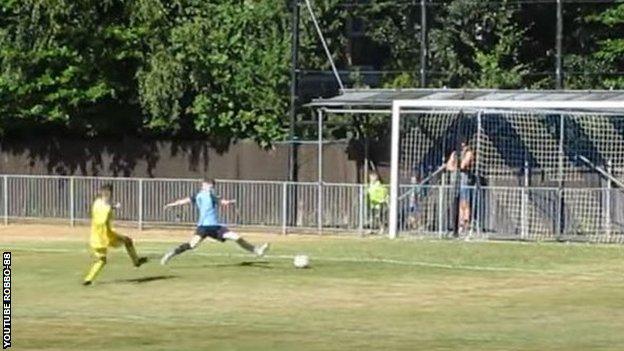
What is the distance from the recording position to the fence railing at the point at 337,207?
126ft

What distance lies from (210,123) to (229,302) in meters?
22.4

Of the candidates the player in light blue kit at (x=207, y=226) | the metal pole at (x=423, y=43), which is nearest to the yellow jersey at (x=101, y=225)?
the player in light blue kit at (x=207, y=226)

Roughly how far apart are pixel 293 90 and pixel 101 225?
60.7 feet

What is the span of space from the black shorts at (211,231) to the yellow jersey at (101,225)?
308 cm

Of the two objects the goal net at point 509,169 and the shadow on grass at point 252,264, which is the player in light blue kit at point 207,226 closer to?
the shadow on grass at point 252,264

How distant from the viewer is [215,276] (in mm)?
28562

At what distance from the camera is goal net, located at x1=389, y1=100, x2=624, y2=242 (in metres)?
38.4

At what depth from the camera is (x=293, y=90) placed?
45.0m

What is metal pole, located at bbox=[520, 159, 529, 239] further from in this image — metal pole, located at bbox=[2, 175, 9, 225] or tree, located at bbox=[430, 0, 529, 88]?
metal pole, located at bbox=[2, 175, 9, 225]

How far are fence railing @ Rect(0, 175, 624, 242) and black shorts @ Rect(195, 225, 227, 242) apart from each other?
971 centimetres

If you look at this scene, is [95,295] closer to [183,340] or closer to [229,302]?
[229,302]

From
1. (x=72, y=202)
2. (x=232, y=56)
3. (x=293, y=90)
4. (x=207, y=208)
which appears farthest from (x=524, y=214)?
(x=72, y=202)

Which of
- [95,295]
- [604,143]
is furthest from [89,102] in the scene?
[95,295]

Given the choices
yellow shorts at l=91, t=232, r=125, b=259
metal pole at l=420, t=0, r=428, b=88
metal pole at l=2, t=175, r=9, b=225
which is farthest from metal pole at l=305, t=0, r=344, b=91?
yellow shorts at l=91, t=232, r=125, b=259
